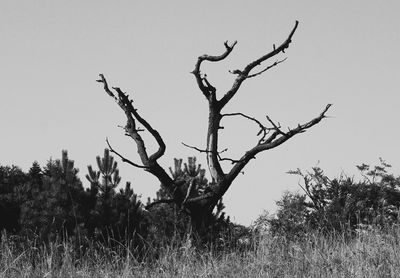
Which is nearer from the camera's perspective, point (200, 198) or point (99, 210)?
point (200, 198)

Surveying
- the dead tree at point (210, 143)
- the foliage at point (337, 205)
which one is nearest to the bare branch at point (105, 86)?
the dead tree at point (210, 143)

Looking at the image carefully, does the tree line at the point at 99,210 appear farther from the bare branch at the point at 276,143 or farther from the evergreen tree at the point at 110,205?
the bare branch at the point at 276,143

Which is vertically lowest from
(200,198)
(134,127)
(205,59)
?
(200,198)

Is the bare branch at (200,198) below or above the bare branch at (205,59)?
below

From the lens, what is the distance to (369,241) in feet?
26.2

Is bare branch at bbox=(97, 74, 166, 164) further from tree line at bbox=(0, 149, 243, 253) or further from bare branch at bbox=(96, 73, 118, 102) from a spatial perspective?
tree line at bbox=(0, 149, 243, 253)

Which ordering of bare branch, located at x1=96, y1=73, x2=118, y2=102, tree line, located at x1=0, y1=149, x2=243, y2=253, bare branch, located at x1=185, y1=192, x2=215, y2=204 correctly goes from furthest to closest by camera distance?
tree line, located at x1=0, y1=149, x2=243, y2=253 → bare branch, located at x1=96, y1=73, x2=118, y2=102 → bare branch, located at x1=185, y1=192, x2=215, y2=204

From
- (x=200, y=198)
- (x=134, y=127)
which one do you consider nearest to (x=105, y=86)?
(x=134, y=127)

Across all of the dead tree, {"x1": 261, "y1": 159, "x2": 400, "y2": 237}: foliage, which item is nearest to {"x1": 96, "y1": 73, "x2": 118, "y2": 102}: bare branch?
the dead tree

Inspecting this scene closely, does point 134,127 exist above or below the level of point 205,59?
below

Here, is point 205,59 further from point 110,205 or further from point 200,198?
point 110,205

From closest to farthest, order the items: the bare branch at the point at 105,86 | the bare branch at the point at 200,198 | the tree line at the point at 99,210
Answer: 1. the bare branch at the point at 200,198
2. the bare branch at the point at 105,86
3. the tree line at the point at 99,210

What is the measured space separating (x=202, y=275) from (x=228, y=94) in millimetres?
6291

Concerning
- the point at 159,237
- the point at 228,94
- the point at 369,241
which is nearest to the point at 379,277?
the point at 369,241
